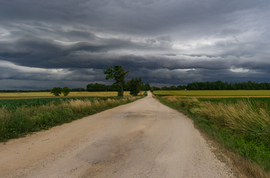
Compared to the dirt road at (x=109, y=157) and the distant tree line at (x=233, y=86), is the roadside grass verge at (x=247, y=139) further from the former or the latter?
the distant tree line at (x=233, y=86)

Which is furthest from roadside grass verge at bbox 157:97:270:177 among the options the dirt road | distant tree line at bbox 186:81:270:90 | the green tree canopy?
distant tree line at bbox 186:81:270:90

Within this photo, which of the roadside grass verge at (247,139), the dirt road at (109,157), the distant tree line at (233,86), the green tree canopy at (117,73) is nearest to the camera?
the dirt road at (109,157)

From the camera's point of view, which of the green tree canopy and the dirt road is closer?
the dirt road

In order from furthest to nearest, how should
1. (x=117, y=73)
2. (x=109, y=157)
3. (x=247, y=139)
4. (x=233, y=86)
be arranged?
(x=233, y=86)
(x=117, y=73)
(x=247, y=139)
(x=109, y=157)

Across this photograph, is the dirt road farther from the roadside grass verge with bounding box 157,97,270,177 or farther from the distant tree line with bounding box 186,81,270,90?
the distant tree line with bounding box 186,81,270,90

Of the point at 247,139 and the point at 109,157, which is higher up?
the point at 109,157

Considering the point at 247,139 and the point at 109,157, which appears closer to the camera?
the point at 109,157

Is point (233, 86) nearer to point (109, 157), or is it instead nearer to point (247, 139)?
point (247, 139)

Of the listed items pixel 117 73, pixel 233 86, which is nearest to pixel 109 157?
pixel 117 73

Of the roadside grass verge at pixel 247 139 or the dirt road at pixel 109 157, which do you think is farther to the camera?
the roadside grass verge at pixel 247 139

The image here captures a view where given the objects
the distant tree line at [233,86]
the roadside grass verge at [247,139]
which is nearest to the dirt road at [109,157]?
the roadside grass verge at [247,139]

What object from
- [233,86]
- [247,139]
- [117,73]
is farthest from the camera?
[233,86]

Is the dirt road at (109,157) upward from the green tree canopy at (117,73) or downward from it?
downward

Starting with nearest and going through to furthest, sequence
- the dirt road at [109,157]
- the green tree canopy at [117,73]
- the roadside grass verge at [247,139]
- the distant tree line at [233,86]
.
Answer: the dirt road at [109,157], the roadside grass verge at [247,139], the green tree canopy at [117,73], the distant tree line at [233,86]
